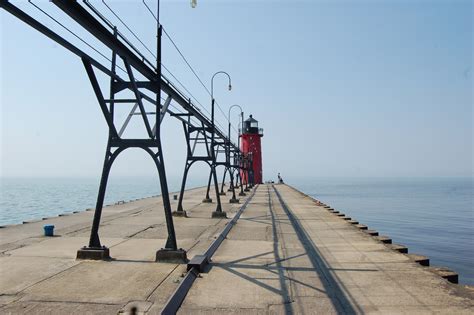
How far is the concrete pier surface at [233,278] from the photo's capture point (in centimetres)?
666

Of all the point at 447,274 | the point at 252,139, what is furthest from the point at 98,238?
the point at 252,139

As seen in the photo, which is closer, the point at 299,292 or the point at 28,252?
the point at 299,292

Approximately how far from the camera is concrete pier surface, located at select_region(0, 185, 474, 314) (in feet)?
21.9

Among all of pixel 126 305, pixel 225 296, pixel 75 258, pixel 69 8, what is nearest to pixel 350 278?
pixel 225 296

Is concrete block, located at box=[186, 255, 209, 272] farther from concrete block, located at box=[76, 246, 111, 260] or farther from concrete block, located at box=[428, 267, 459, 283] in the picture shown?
concrete block, located at box=[428, 267, 459, 283]

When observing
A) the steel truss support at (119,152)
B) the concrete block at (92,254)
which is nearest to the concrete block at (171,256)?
the steel truss support at (119,152)

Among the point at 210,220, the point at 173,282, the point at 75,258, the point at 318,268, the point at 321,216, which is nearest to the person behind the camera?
the point at 173,282

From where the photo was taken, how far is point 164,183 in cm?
1049

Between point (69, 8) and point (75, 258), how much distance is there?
6118 millimetres

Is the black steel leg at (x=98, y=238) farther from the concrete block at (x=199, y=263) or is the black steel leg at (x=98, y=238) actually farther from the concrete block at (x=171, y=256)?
the concrete block at (x=199, y=263)

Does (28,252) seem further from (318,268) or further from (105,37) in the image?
(318,268)

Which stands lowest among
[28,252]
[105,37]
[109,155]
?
[28,252]

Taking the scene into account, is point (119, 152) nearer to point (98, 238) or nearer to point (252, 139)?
point (98, 238)

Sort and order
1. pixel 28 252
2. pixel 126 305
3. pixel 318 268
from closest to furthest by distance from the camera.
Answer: pixel 126 305 < pixel 318 268 < pixel 28 252
